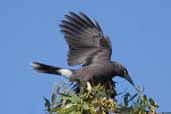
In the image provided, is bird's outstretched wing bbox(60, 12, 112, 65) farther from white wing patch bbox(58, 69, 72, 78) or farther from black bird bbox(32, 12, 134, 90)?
white wing patch bbox(58, 69, 72, 78)

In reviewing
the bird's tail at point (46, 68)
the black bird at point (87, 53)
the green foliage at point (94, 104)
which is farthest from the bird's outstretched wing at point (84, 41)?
the green foliage at point (94, 104)

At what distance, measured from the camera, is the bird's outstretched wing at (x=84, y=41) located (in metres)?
9.41

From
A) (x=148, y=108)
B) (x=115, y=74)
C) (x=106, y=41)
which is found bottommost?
(x=148, y=108)

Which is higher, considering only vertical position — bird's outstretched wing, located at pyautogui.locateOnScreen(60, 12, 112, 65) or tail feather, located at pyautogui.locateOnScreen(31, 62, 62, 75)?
bird's outstretched wing, located at pyautogui.locateOnScreen(60, 12, 112, 65)

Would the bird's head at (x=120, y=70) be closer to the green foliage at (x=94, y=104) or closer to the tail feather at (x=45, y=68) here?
the tail feather at (x=45, y=68)

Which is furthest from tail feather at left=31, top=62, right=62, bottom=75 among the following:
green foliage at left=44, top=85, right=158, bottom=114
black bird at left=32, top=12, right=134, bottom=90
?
green foliage at left=44, top=85, right=158, bottom=114

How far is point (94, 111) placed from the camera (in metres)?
4.25

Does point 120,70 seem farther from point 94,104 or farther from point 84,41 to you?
point 94,104

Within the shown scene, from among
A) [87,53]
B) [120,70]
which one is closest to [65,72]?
[120,70]

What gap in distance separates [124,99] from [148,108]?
0.32 meters

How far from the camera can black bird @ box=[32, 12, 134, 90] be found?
8578 millimetres

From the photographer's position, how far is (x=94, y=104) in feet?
14.4

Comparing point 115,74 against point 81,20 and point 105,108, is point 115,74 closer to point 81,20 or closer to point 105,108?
point 81,20

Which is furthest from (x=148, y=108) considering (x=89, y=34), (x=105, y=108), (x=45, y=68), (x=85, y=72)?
(x=89, y=34)
